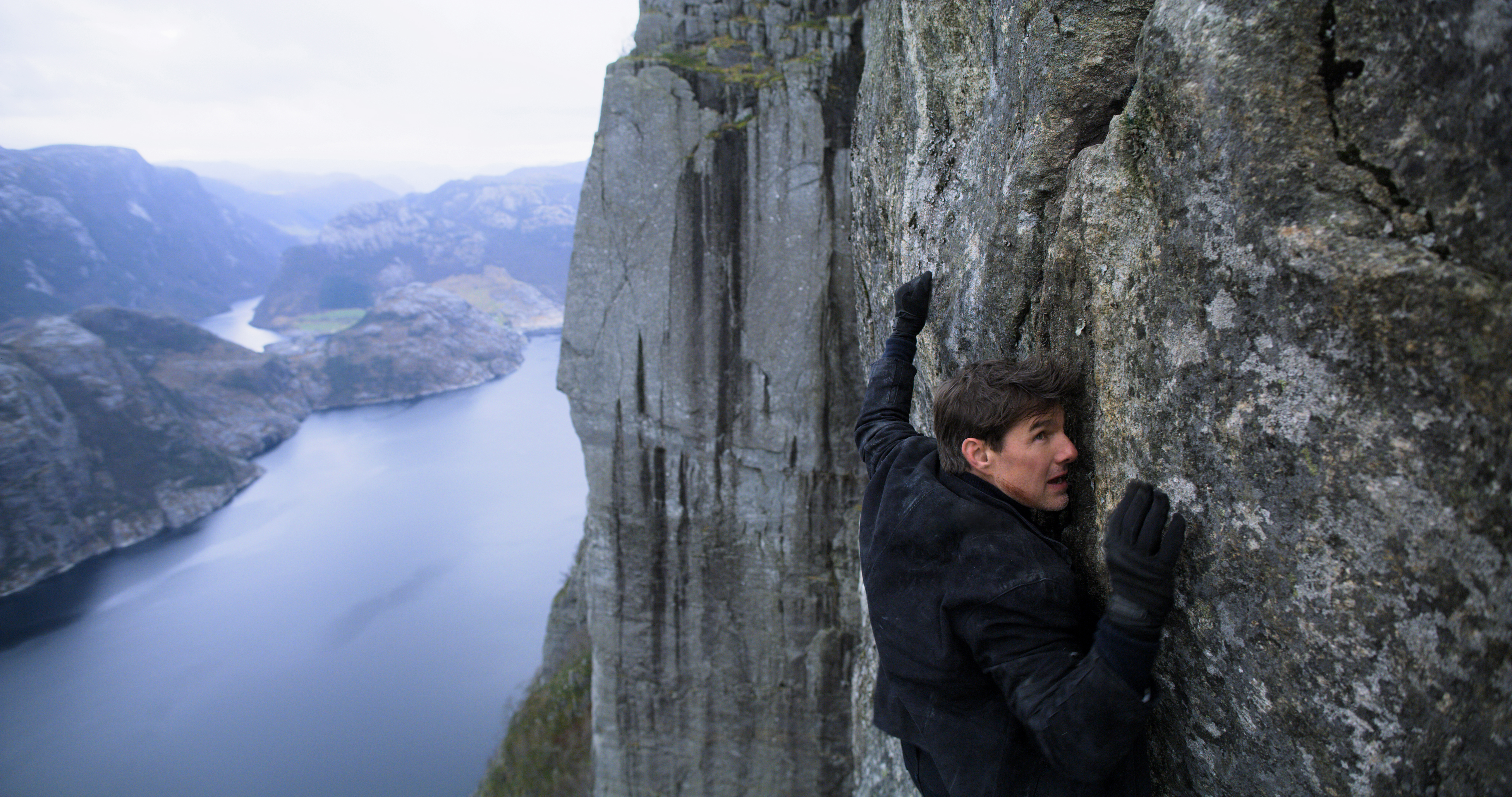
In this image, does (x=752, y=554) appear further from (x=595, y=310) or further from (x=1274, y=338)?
(x=1274, y=338)

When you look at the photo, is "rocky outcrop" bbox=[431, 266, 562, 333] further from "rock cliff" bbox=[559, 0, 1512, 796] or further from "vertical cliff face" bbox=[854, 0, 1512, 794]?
"vertical cliff face" bbox=[854, 0, 1512, 794]

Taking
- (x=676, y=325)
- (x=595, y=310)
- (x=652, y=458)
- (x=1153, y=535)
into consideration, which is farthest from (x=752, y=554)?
(x=1153, y=535)

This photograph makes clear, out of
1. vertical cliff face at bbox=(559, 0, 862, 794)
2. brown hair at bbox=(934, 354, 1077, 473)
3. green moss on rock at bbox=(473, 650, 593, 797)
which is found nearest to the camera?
brown hair at bbox=(934, 354, 1077, 473)

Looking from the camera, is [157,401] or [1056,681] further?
[157,401]

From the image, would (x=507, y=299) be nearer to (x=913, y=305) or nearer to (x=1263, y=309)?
(x=913, y=305)

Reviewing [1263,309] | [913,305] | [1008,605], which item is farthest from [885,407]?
[1263,309]

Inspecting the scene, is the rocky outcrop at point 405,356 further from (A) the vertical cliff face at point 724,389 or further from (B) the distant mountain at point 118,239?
(A) the vertical cliff face at point 724,389

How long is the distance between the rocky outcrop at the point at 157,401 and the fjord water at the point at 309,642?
206cm

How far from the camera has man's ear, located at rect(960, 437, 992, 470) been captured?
77.9 inches

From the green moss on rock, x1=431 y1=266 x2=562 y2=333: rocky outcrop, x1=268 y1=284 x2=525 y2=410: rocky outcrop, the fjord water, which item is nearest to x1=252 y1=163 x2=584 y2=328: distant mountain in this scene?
x1=431 y1=266 x2=562 y2=333: rocky outcrop

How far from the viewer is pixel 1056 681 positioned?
1.63 meters

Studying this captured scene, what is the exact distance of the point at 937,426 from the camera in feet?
6.76

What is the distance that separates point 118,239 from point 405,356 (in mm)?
35353

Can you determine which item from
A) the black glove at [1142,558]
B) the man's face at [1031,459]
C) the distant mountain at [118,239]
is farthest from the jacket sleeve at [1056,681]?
the distant mountain at [118,239]
